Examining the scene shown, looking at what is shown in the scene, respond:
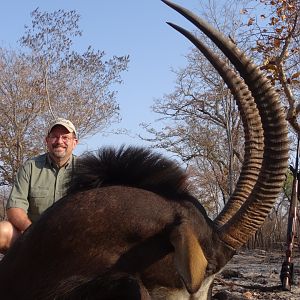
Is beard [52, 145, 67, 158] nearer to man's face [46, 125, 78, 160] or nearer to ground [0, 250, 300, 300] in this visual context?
man's face [46, 125, 78, 160]

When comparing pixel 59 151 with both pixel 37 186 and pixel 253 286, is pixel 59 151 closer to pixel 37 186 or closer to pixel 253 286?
pixel 37 186

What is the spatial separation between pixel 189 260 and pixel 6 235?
2.55 meters

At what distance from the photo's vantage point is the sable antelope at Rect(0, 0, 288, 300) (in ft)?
10.9

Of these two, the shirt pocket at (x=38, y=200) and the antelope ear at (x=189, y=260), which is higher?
the shirt pocket at (x=38, y=200)

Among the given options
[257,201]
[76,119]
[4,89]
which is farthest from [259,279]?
[4,89]

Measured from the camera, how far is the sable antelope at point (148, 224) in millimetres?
3320

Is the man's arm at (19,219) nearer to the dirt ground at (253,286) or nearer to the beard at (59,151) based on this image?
the beard at (59,151)

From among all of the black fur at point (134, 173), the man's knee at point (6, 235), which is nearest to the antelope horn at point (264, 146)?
the black fur at point (134, 173)

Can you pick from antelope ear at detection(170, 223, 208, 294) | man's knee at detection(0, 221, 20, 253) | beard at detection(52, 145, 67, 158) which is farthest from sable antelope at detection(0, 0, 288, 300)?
beard at detection(52, 145, 67, 158)

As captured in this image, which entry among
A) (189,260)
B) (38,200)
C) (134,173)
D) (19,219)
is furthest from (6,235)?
(189,260)

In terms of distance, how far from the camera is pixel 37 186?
589 cm

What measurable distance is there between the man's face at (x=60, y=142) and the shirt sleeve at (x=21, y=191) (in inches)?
11.6

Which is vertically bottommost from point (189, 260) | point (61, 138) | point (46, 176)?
point (189, 260)

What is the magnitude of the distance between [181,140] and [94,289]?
3350 centimetres
